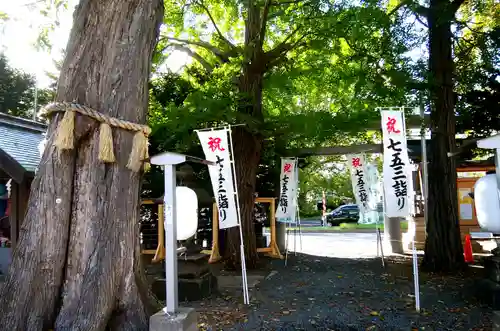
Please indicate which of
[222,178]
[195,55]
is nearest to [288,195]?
[222,178]

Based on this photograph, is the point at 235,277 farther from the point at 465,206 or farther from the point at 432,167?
the point at 465,206

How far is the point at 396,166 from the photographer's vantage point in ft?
24.0

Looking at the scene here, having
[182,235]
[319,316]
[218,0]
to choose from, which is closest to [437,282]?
[319,316]

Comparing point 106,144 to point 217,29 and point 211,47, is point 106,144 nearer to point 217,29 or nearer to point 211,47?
point 217,29

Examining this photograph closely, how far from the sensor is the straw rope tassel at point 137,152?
490 cm

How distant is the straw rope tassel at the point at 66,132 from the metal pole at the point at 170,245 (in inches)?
43.7

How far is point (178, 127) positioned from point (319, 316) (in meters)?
5.54

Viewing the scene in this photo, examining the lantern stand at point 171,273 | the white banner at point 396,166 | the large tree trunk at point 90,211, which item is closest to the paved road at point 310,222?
the white banner at point 396,166

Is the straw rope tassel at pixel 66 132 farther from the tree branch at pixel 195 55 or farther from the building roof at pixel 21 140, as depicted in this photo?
the tree branch at pixel 195 55

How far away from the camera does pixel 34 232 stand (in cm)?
465

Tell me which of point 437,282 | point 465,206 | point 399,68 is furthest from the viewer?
point 465,206

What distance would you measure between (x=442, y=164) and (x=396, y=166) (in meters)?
3.66

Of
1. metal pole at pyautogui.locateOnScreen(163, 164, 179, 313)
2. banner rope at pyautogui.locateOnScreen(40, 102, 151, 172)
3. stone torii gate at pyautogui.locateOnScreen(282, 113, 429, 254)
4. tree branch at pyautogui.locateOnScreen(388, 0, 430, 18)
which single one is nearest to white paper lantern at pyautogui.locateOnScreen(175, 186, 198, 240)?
metal pole at pyautogui.locateOnScreen(163, 164, 179, 313)

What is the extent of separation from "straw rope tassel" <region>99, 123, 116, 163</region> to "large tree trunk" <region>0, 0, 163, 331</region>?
140 millimetres
